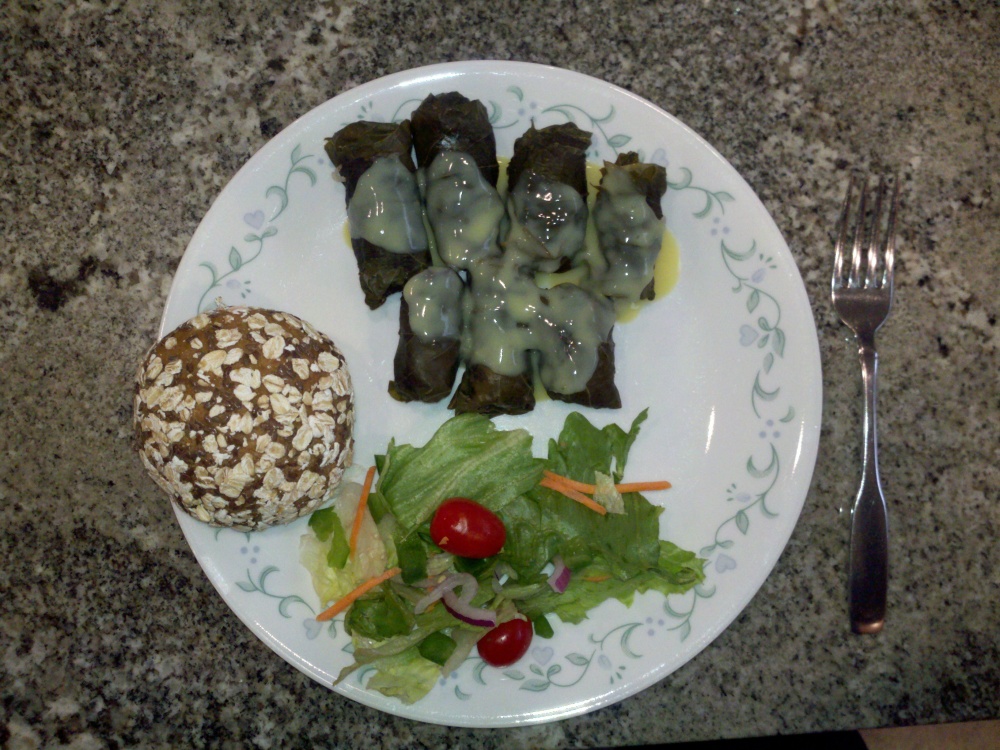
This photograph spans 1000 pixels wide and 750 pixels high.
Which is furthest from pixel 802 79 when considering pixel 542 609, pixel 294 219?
pixel 542 609

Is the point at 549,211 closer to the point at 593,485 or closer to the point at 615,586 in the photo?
the point at 593,485

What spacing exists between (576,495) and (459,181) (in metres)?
0.93

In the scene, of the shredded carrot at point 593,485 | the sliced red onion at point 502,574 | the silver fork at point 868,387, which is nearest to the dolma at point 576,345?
the shredded carrot at point 593,485

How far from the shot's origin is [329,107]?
6.43 feet

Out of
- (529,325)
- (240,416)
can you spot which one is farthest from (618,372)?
(240,416)

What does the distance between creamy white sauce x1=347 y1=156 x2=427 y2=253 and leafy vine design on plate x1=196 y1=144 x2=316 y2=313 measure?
189 mm

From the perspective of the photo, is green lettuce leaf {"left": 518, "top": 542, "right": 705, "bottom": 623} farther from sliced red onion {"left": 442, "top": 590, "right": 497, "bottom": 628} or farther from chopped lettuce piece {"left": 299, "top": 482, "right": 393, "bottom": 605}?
chopped lettuce piece {"left": 299, "top": 482, "right": 393, "bottom": 605}

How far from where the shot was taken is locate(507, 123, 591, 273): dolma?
6.39ft

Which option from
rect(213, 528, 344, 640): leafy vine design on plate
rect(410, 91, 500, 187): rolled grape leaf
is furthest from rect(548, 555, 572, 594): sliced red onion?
rect(410, 91, 500, 187): rolled grape leaf

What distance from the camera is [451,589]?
1.89m

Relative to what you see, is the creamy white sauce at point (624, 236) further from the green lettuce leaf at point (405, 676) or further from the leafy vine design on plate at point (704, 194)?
the green lettuce leaf at point (405, 676)

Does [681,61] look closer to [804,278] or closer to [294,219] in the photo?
[804,278]

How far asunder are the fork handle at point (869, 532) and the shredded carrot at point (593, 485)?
0.60m

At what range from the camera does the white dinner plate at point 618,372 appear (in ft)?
6.40
